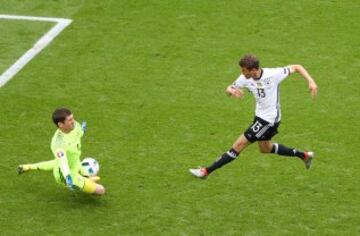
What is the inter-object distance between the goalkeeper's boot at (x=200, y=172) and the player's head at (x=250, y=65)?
159cm

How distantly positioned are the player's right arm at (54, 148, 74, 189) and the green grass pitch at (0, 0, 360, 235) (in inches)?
A: 19.2

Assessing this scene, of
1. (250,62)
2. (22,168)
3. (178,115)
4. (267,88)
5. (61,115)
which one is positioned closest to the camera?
(250,62)

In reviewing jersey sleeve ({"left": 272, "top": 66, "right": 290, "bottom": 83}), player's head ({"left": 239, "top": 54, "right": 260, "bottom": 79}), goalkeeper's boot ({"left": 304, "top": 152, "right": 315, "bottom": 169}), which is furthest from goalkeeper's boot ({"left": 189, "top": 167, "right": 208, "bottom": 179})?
jersey sleeve ({"left": 272, "top": 66, "right": 290, "bottom": 83})

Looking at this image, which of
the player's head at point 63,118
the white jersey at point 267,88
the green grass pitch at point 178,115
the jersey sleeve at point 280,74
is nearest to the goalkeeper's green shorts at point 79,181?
the green grass pitch at point 178,115

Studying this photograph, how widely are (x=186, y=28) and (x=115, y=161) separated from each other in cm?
500

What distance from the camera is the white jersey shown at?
994 centimetres

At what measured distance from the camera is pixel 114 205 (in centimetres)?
1013

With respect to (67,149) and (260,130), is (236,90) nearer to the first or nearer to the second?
(260,130)

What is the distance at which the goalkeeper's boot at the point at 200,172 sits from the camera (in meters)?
10.6

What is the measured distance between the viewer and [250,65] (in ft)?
31.9

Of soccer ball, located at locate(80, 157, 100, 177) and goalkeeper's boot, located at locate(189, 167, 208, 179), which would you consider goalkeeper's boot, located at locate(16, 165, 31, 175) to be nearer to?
soccer ball, located at locate(80, 157, 100, 177)

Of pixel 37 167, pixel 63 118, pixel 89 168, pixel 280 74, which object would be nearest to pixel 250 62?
pixel 280 74

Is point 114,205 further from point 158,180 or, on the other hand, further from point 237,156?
point 237,156

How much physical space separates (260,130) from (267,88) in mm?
602
